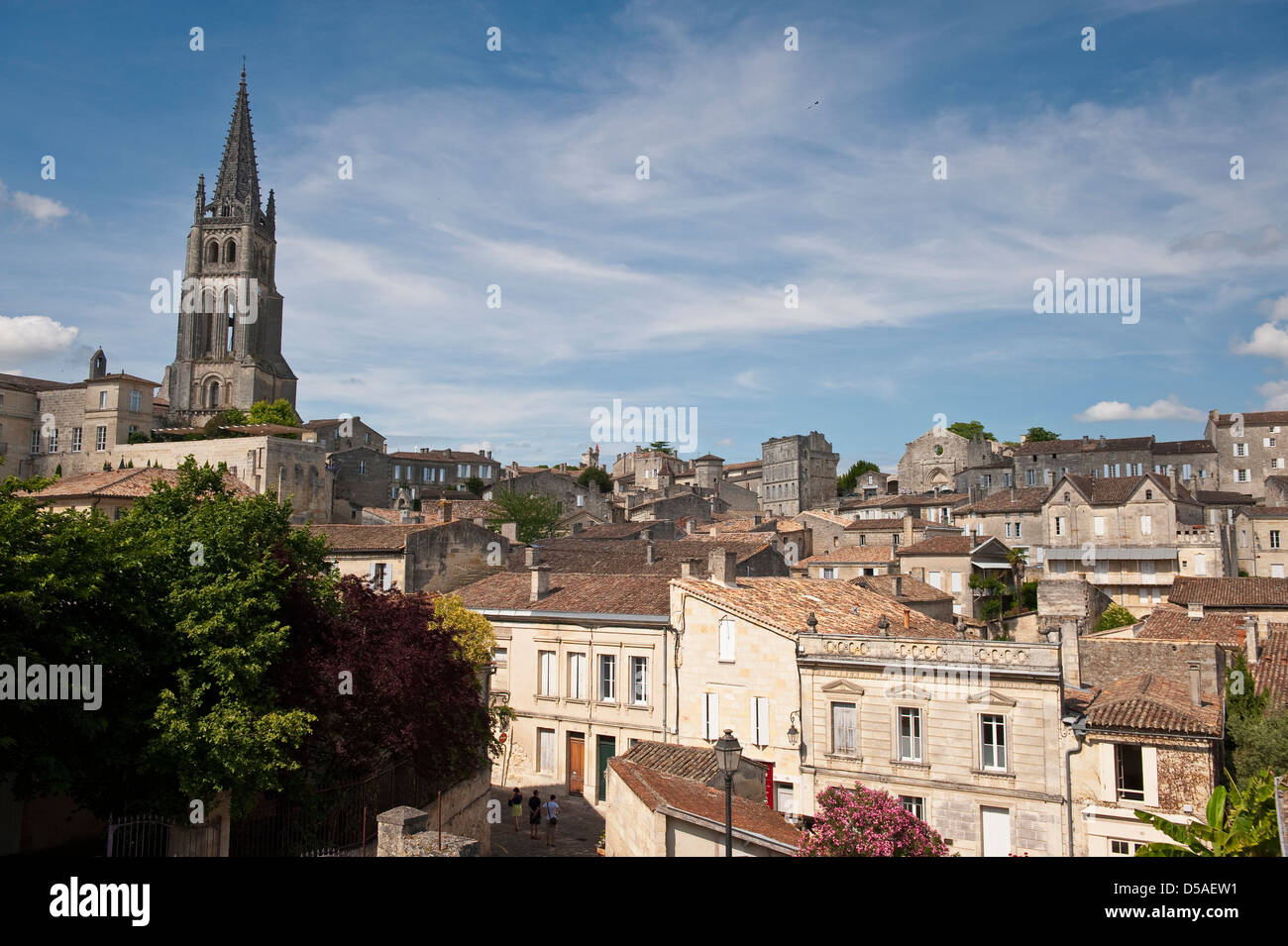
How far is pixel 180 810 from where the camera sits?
16188mm

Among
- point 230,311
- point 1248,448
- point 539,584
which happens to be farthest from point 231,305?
point 1248,448

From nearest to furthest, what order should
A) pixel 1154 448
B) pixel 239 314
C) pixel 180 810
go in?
1. pixel 180 810
2. pixel 1154 448
3. pixel 239 314

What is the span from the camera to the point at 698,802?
17109 mm

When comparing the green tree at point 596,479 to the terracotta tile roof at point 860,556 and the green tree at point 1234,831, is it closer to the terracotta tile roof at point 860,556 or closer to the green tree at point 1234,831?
the terracotta tile roof at point 860,556

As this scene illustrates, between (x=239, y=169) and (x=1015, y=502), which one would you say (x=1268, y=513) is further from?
(x=239, y=169)

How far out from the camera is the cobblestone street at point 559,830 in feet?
86.1

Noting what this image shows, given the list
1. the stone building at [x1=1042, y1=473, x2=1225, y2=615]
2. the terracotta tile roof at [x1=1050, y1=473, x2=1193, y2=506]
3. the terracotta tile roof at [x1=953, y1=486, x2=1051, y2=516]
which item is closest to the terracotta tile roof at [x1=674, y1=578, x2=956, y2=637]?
the stone building at [x1=1042, y1=473, x2=1225, y2=615]

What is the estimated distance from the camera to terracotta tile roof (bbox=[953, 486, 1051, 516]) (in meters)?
78.1

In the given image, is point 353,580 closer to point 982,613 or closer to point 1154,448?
point 982,613

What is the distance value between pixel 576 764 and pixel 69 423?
2790 inches

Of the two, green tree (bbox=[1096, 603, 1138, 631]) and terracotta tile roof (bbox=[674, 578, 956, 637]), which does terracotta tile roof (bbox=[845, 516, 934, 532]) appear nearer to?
green tree (bbox=[1096, 603, 1138, 631])
